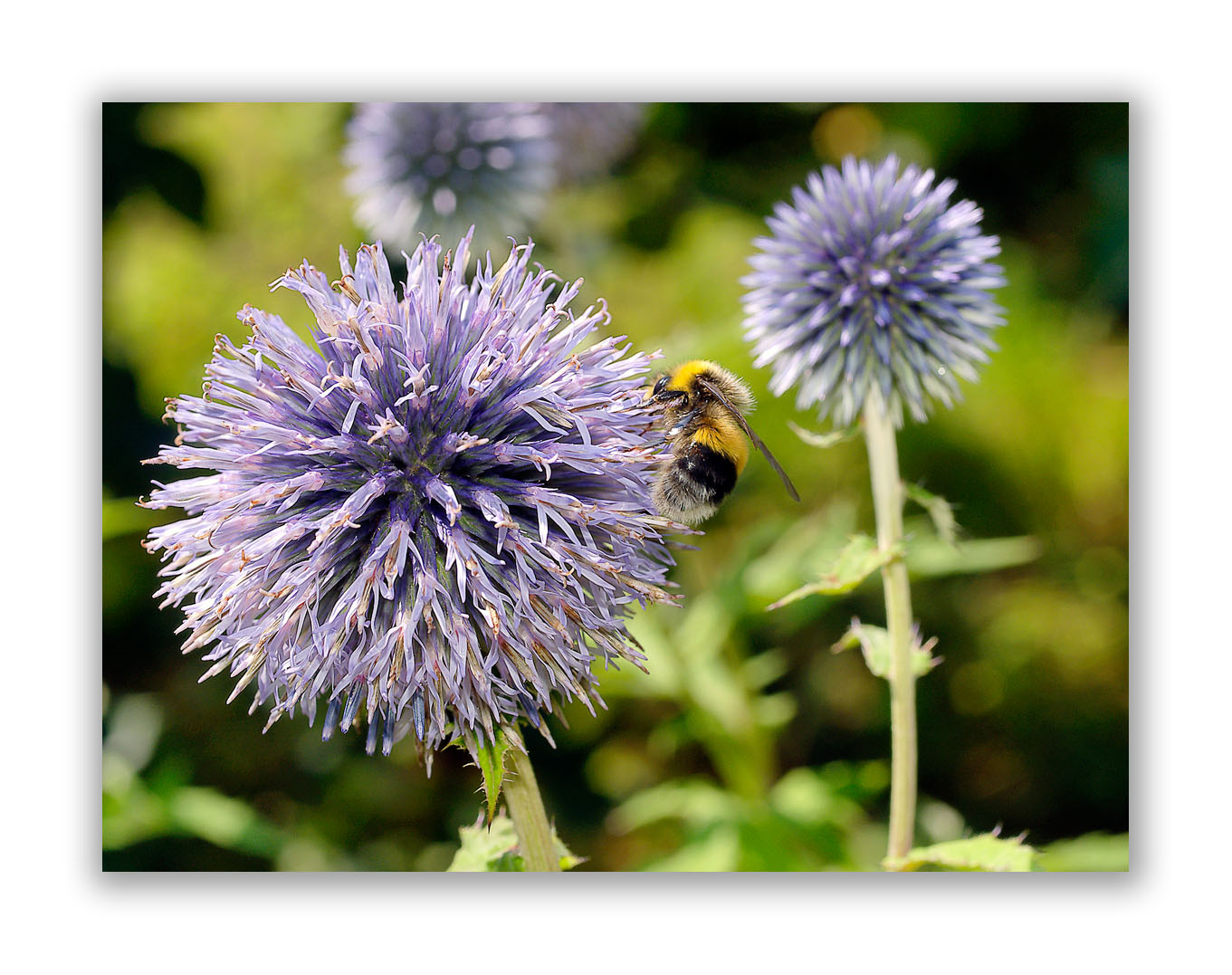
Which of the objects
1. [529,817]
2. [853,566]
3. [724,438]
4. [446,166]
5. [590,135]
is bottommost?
[529,817]

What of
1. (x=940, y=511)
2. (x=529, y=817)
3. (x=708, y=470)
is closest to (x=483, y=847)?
(x=529, y=817)

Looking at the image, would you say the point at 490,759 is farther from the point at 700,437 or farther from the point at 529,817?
the point at 700,437

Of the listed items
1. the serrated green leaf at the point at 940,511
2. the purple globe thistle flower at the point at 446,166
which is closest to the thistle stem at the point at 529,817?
the serrated green leaf at the point at 940,511

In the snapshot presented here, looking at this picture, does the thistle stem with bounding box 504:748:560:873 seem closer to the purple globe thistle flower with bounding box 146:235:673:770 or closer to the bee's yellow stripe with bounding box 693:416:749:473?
the purple globe thistle flower with bounding box 146:235:673:770

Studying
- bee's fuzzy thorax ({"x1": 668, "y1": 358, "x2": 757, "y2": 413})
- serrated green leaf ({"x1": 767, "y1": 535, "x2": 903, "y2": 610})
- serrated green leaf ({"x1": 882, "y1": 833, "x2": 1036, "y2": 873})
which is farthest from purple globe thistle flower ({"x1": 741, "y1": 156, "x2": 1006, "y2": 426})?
serrated green leaf ({"x1": 882, "y1": 833, "x2": 1036, "y2": 873})

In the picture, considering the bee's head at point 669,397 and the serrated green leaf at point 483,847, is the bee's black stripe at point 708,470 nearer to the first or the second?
the bee's head at point 669,397
